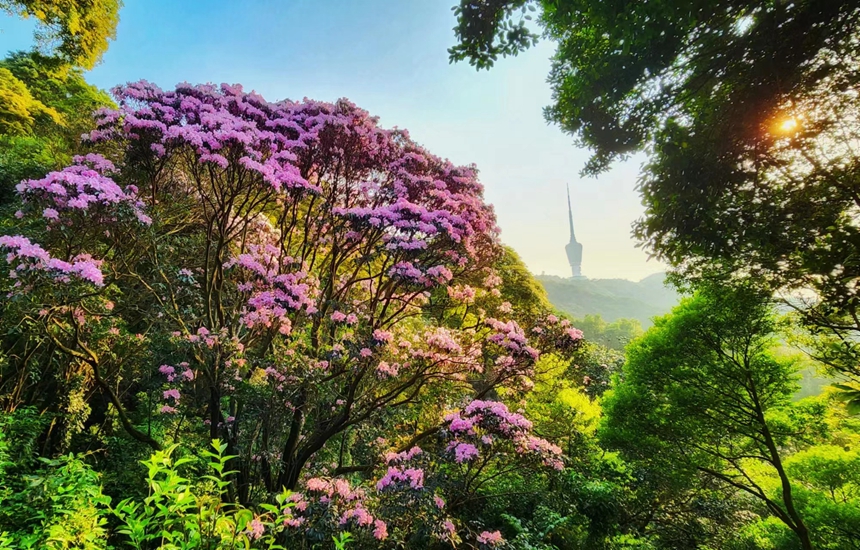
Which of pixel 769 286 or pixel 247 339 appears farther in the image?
pixel 247 339

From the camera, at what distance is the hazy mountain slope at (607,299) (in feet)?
364

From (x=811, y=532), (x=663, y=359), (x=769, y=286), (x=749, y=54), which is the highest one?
(x=749, y=54)

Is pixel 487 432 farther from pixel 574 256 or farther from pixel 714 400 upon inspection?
pixel 574 256

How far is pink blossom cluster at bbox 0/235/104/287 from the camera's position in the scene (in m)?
3.51

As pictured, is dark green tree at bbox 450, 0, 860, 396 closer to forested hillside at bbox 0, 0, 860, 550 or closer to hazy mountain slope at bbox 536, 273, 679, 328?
forested hillside at bbox 0, 0, 860, 550

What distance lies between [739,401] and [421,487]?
8.50m

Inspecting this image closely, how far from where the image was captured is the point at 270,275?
219 inches

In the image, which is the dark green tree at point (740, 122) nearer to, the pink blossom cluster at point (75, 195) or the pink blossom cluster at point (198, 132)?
the pink blossom cluster at point (198, 132)

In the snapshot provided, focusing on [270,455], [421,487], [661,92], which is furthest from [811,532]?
[270,455]

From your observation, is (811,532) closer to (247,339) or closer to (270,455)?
(270,455)

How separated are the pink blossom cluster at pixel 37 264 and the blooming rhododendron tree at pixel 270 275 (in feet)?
0.07

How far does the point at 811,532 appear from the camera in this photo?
7660mm

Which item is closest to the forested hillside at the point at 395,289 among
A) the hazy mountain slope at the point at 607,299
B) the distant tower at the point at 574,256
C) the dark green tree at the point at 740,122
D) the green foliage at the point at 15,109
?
the dark green tree at the point at 740,122

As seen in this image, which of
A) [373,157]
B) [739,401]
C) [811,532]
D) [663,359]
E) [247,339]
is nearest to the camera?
[247,339]
